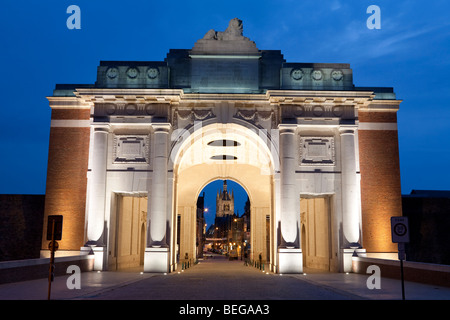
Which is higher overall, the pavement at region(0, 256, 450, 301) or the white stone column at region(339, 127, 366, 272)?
the white stone column at region(339, 127, 366, 272)

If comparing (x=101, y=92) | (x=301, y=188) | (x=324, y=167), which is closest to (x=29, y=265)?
(x=101, y=92)

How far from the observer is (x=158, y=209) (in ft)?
86.3

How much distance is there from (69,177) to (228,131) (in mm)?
10347

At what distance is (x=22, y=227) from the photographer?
3084cm

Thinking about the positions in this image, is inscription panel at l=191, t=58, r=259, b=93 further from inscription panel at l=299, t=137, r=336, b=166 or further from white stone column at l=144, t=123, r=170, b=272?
inscription panel at l=299, t=137, r=336, b=166

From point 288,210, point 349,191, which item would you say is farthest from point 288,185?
point 349,191

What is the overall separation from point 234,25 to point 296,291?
18.5 meters

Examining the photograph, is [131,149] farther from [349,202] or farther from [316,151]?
[349,202]

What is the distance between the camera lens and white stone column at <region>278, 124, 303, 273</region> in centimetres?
2555

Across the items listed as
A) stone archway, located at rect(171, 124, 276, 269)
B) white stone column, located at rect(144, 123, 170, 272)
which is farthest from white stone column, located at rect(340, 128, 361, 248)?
stone archway, located at rect(171, 124, 276, 269)

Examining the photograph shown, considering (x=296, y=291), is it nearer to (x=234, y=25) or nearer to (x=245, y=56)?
(x=245, y=56)

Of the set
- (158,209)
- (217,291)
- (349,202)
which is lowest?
(217,291)

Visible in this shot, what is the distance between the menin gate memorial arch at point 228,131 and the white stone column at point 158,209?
59 millimetres

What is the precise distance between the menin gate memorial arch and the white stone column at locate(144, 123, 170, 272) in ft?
0.19
